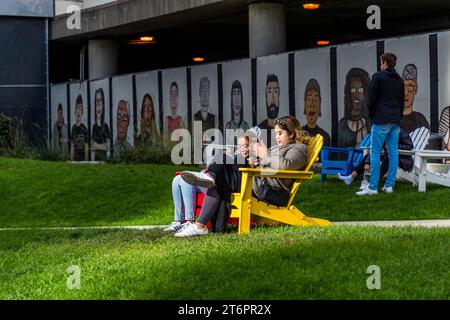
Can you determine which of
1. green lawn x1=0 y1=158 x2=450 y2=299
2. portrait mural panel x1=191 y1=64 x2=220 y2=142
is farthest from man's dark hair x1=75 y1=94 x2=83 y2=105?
green lawn x1=0 y1=158 x2=450 y2=299

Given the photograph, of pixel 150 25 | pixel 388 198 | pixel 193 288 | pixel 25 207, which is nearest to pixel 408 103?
pixel 388 198

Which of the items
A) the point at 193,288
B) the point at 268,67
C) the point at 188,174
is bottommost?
the point at 193,288

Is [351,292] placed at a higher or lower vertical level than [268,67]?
lower

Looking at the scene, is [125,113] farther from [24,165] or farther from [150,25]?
[24,165]

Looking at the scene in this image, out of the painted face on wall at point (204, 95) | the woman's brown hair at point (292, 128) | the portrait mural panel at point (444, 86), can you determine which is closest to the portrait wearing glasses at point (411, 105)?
the portrait mural panel at point (444, 86)

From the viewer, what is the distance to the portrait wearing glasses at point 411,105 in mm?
18141

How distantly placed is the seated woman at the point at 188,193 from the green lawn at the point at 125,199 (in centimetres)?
274

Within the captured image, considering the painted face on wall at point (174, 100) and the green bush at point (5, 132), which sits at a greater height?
the painted face on wall at point (174, 100)

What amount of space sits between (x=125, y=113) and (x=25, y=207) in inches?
486

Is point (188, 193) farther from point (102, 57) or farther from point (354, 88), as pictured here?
point (102, 57)

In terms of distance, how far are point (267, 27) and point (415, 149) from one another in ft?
29.0

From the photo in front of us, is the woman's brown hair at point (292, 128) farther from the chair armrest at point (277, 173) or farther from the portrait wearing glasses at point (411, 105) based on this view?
the portrait wearing glasses at point (411, 105)

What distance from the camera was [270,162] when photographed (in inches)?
465

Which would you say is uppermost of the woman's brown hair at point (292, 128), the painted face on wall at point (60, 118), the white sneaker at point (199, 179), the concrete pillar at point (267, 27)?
the concrete pillar at point (267, 27)
